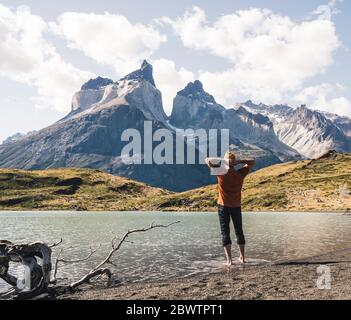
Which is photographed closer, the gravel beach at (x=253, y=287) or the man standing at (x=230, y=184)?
the gravel beach at (x=253, y=287)

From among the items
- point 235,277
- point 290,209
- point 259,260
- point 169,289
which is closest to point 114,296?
point 169,289

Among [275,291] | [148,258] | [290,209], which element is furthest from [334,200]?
[275,291]

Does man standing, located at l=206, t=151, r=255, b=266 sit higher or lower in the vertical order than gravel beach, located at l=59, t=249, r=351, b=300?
higher

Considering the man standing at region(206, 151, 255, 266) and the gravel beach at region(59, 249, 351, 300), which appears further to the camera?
the man standing at region(206, 151, 255, 266)

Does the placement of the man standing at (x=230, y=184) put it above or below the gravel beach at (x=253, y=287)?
above

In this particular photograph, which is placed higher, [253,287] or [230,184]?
[230,184]

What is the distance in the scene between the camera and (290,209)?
187 m

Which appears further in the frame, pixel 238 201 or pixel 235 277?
pixel 238 201

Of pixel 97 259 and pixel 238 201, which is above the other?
pixel 238 201

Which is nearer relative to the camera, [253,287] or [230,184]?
[253,287]
